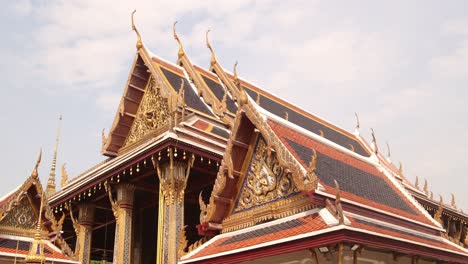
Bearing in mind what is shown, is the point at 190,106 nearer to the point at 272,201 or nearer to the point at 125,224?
the point at 125,224

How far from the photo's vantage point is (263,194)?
8.20m

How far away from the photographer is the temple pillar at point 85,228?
17.0 metres

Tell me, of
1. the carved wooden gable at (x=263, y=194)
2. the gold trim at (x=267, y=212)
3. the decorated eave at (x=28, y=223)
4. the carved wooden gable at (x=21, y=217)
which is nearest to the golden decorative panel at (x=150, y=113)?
the decorated eave at (x=28, y=223)

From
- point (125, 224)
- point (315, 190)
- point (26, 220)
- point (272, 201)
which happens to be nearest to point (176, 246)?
point (125, 224)

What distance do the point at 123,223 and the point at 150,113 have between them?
11.2ft

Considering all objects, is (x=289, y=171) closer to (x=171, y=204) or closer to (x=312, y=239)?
(x=312, y=239)

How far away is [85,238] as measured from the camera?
17.2 m

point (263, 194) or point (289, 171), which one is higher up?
point (289, 171)

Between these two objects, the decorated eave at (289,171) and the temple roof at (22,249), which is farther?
the temple roof at (22,249)

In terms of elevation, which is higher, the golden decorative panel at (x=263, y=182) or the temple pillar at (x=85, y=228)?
the temple pillar at (x=85, y=228)

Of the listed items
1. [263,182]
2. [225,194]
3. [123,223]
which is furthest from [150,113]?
[263,182]

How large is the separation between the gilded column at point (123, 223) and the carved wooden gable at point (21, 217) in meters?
3.44

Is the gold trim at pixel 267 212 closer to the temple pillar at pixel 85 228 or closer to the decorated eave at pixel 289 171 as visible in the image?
the decorated eave at pixel 289 171

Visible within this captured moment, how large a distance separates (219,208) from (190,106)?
23.2 ft
